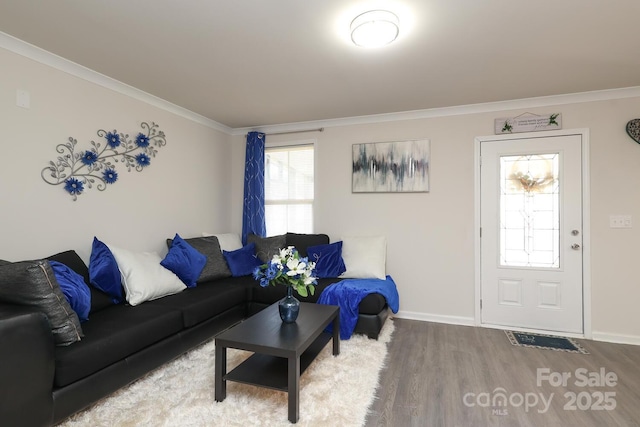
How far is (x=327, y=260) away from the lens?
3713 mm

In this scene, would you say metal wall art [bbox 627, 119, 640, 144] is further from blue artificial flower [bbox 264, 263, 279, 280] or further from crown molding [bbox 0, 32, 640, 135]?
blue artificial flower [bbox 264, 263, 279, 280]

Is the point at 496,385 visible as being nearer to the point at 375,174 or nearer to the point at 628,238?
the point at 628,238

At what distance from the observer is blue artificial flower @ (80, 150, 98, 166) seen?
9.14ft

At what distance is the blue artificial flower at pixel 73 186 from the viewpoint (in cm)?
266

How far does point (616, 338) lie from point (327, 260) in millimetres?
2956

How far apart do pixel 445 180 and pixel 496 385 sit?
217 cm

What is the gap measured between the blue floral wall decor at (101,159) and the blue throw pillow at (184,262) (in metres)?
0.86

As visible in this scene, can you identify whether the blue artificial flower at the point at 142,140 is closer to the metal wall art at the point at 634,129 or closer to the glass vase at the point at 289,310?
the glass vase at the point at 289,310

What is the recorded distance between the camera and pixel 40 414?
64.6 inches

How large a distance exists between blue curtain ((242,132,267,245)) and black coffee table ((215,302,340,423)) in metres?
2.05

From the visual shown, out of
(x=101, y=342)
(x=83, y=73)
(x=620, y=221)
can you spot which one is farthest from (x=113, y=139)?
(x=620, y=221)

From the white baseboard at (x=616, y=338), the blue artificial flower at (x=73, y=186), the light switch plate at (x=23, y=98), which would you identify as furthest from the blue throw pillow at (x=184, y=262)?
the white baseboard at (x=616, y=338)

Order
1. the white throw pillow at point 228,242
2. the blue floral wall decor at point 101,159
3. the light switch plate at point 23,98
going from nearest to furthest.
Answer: the light switch plate at point 23,98 → the blue floral wall decor at point 101,159 → the white throw pillow at point 228,242

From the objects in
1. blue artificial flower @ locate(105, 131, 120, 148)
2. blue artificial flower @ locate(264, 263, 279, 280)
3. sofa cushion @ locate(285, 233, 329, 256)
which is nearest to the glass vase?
blue artificial flower @ locate(264, 263, 279, 280)
